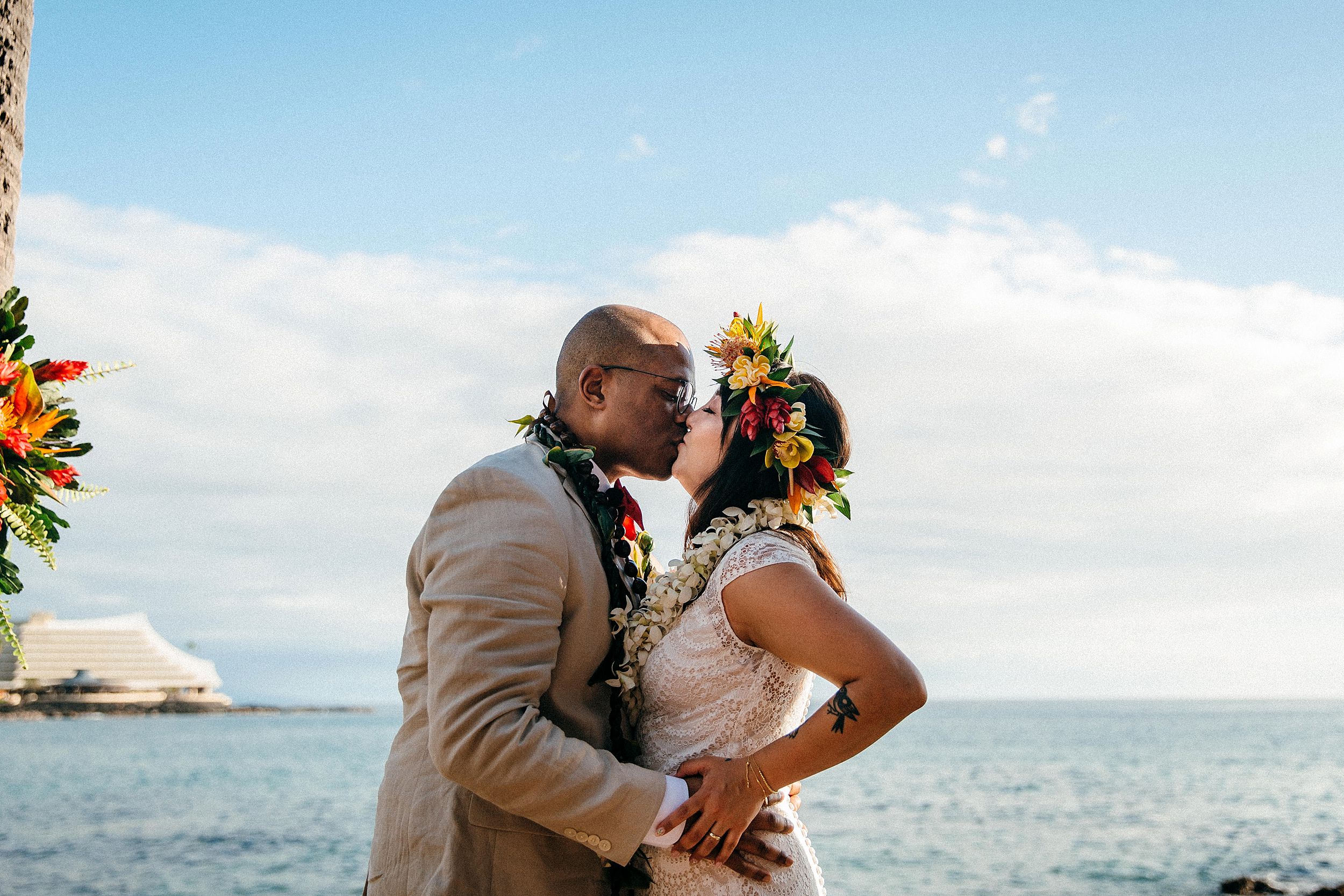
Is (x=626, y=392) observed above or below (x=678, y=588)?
above

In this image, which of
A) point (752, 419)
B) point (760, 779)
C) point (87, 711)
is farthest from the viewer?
point (87, 711)

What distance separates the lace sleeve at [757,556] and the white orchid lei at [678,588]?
82mm

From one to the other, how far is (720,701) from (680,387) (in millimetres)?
1126

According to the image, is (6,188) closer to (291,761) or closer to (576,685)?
(576,685)

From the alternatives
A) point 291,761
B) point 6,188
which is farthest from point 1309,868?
point 291,761

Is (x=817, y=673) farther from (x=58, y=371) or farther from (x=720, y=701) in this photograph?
(x=58, y=371)

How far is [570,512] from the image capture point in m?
2.96

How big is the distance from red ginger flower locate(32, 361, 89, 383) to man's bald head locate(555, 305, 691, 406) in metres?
1.48

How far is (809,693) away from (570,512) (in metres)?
0.91

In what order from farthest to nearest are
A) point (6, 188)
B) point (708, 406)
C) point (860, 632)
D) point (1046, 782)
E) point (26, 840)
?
point (1046, 782)
point (26, 840)
point (708, 406)
point (6, 188)
point (860, 632)

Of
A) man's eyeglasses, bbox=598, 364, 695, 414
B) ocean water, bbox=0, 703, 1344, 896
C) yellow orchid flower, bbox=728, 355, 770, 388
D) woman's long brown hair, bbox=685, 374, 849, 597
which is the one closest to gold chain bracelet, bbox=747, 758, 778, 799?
woman's long brown hair, bbox=685, 374, 849, 597

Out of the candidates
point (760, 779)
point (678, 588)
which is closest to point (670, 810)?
point (760, 779)

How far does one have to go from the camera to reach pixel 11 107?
281 centimetres

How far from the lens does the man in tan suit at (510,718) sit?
2.56 meters
